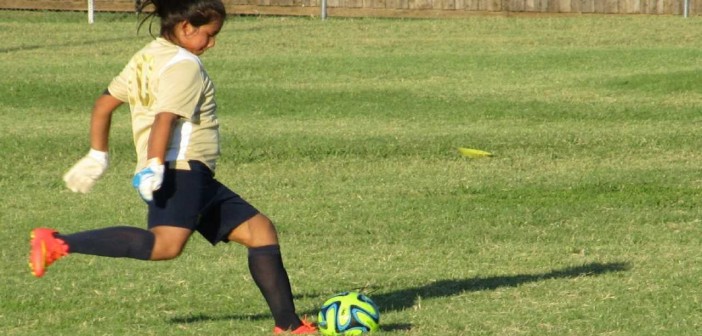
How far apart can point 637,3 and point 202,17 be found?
67.6 feet

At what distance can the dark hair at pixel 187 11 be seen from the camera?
600cm

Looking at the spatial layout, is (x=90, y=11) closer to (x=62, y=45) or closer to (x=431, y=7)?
(x=62, y=45)

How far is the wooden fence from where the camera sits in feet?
84.1

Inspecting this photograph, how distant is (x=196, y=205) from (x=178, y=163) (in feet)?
0.63

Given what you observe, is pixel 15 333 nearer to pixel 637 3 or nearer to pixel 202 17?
pixel 202 17

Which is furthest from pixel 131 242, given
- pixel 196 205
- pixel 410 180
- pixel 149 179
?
pixel 410 180

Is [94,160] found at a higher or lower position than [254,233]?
higher

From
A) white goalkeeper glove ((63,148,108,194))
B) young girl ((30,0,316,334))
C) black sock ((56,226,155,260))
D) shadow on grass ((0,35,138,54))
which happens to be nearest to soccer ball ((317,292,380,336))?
young girl ((30,0,316,334))

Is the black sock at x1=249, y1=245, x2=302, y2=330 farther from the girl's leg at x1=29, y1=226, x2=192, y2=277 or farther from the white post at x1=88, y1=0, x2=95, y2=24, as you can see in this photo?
the white post at x1=88, y1=0, x2=95, y2=24

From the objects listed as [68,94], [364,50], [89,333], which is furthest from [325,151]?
[364,50]

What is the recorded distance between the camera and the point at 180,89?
19.3 feet

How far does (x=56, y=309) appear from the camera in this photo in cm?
702

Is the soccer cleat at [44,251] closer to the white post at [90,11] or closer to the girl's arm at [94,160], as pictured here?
the girl's arm at [94,160]

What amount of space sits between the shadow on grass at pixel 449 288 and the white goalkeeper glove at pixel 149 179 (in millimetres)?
1156
